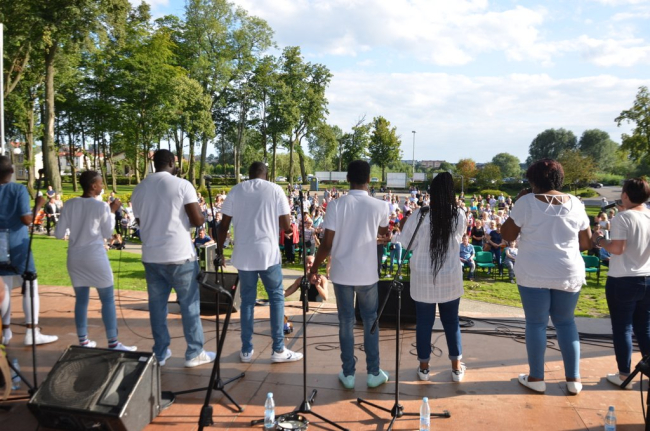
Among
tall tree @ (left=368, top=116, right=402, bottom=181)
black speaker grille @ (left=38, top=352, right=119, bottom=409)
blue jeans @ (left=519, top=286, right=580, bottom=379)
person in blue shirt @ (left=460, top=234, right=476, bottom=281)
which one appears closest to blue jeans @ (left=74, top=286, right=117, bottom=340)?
black speaker grille @ (left=38, top=352, right=119, bottom=409)

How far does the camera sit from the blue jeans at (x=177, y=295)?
359 centimetres

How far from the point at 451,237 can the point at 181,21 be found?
131ft

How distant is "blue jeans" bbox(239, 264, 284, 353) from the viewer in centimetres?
379

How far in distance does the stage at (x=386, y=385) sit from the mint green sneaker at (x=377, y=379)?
0.05 metres

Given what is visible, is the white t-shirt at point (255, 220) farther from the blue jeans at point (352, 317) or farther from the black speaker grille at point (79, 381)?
the black speaker grille at point (79, 381)

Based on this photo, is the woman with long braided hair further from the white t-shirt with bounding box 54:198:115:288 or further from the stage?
the white t-shirt with bounding box 54:198:115:288

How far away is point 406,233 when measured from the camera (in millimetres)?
3449

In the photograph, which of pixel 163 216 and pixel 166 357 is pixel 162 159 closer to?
pixel 163 216

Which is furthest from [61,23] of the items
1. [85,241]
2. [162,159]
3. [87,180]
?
[162,159]

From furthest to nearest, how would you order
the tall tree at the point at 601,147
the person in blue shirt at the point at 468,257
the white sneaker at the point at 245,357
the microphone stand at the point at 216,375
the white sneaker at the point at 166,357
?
the tall tree at the point at 601,147
the person in blue shirt at the point at 468,257
the white sneaker at the point at 245,357
the white sneaker at the point at 166,357
the microphone stand at the point at 216,375

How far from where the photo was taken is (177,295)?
3633 millimetres

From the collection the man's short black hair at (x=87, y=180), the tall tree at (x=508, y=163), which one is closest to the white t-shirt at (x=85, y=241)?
the man's short black hair at (x=87, y=180)

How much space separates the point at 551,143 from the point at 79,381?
3388 inches

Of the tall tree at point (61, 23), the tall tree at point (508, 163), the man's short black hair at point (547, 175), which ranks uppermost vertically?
the tall tree at point (61, 23)
